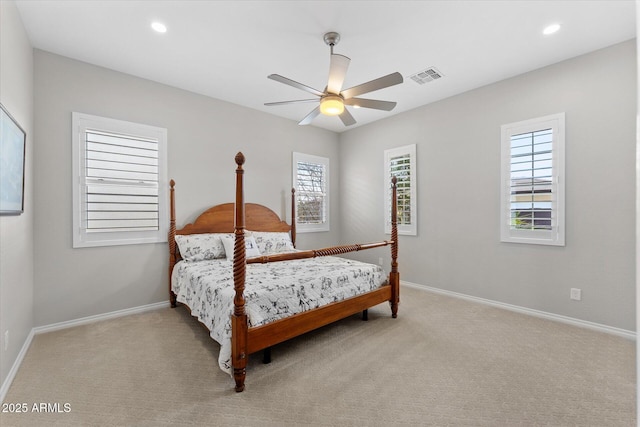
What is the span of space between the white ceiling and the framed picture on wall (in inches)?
43.3

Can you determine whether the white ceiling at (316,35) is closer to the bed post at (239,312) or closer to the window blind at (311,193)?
the bed post at (239,312)

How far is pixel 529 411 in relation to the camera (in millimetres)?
1751

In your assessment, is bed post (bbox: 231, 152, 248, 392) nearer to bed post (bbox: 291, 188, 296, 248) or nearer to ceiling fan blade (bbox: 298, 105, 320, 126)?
ceiling fan blade (bbox: 298, 105, 320, 126)

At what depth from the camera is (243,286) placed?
203 centimetres

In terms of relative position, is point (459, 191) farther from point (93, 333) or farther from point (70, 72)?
point (70, 72)

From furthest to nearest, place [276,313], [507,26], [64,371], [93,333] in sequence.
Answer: [93,333]
[507,26]
[276,313]
[64,371]

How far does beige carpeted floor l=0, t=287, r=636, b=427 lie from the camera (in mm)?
1719

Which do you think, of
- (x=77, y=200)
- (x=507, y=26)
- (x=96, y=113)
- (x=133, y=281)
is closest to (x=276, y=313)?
(x=133, y=281)

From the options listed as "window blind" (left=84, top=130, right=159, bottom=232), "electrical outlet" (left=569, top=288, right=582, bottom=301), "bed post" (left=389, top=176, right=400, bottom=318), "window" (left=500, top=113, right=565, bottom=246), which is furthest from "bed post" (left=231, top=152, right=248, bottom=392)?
"electrical outlet" (left=569, top=288, right=582, bottom=301)

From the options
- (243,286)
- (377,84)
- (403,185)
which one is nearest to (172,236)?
(243,286)

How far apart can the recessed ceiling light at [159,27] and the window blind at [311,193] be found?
2.82 metres

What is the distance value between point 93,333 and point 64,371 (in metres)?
0.72

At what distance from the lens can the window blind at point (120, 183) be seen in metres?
3.13

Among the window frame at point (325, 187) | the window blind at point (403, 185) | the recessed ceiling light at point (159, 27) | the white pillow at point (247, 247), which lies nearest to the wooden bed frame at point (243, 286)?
the white pillow at point (247, 247)
